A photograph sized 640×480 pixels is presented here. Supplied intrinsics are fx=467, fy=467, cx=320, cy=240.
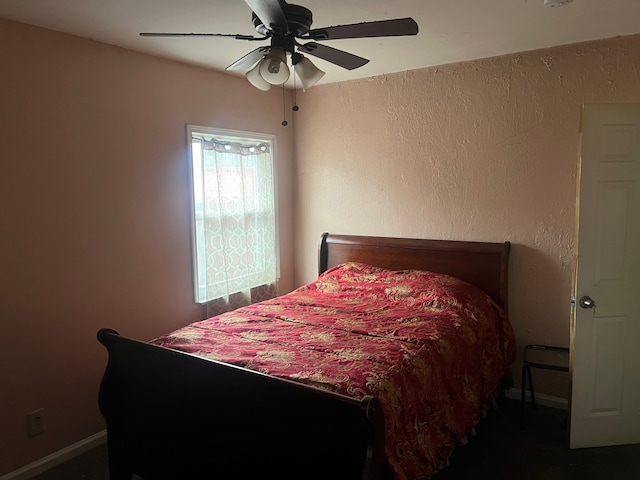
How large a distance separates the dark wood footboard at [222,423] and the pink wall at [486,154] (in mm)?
2043

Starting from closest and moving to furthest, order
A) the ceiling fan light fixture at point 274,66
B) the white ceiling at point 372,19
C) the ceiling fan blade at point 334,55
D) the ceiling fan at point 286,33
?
the ceiling fan at point 286,33
the ceiling fan light fixture at point 274,66
the ceiling fan blade at point 334,55
the white ceiling at point 372,19

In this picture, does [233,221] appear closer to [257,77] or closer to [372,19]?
[257,77]

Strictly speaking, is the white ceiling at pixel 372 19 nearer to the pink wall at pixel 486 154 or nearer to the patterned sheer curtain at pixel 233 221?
the pink wall at pixel 486 154

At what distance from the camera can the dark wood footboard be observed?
5.20 ft

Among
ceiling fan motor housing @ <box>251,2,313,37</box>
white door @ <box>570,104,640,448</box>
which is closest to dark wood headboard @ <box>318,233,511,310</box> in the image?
white door @ <box>570,104,640,448</box>

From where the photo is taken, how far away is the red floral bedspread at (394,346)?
77.5 inches

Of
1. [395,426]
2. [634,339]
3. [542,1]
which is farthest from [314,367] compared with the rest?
[542,1]

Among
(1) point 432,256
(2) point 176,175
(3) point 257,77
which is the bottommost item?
(1) point 432,256

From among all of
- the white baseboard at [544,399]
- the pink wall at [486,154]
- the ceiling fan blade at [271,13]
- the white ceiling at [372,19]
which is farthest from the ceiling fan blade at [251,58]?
the white baseboard at [544,399]

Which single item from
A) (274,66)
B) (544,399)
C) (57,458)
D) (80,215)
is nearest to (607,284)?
(544,399)

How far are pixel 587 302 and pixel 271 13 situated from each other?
7.27 feet

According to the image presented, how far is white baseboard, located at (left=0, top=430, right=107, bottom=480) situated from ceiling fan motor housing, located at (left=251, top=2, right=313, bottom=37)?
2.50 metres

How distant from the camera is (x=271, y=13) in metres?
1.73

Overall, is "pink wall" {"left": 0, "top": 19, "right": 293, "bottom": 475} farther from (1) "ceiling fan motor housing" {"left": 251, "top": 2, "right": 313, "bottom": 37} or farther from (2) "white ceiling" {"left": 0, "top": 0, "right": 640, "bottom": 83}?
(1) "ceiling fan motor housing" {"left": 251, "top": 2, "right": 313, "bottom": 37}
